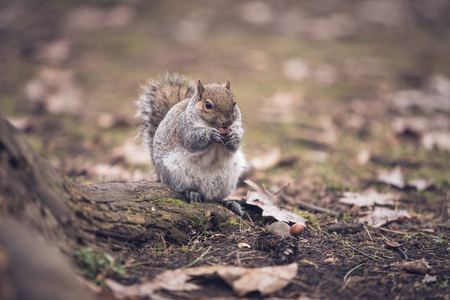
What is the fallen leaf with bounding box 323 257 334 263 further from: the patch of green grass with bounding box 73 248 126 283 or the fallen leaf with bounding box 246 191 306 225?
the patch of green grass with bounding box 73 248 126 283

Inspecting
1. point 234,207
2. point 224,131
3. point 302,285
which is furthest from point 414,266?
point 224,131

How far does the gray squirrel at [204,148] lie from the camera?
247cm

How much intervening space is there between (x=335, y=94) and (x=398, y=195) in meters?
2.81

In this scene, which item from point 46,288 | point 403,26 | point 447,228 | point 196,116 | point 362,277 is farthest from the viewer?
point 403,26

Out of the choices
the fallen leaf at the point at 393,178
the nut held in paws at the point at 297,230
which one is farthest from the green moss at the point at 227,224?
the fallen leaf at the point at 393,178

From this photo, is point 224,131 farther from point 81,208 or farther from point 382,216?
point 382,216

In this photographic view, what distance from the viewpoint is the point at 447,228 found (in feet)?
8.87

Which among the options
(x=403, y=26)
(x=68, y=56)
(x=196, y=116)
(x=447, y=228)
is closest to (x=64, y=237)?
(x=196, y=116)

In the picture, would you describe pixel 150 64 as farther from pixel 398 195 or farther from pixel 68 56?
pixel 398 195

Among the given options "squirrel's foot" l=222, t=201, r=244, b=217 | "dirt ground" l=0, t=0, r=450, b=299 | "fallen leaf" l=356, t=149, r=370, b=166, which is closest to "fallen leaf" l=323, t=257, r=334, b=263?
"dirt ground" l=0, t=0, r=450, b=299

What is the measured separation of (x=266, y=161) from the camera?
393cm

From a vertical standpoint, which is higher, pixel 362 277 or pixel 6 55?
pixel 6 55

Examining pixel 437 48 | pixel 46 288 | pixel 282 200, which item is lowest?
pixel 282 200

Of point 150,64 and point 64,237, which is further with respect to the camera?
point 150,64
